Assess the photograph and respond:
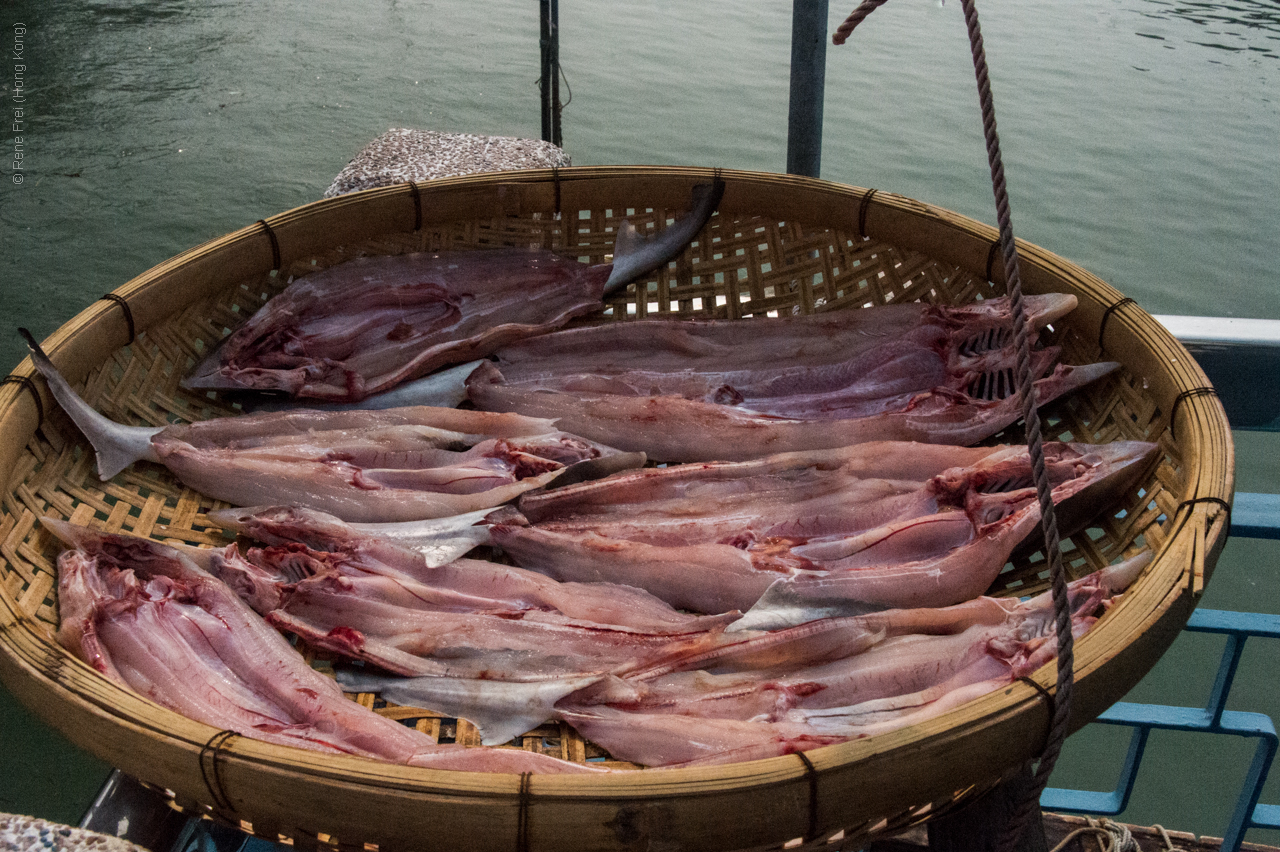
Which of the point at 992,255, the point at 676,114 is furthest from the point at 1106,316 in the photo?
the point at 676,114

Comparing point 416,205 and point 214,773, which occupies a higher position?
point 416,205

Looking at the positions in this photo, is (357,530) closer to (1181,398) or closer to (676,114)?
(1181,398)

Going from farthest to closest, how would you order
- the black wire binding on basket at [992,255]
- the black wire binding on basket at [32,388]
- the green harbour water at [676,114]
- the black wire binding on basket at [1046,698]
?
the green harbour water at [676,114] < the black wire binding on basket at [992,255] < the black wire binding on basket at [32,388] < the black wire binding on basket at [1046,698]

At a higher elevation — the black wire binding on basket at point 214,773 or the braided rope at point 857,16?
the braided rope at point 857,16

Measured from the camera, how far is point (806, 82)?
412 cm

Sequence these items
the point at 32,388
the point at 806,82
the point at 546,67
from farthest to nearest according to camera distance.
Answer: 1. the point at 546,67
2. the point at 806,82
3. the point at 32,388

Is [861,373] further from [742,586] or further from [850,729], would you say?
[850,729]

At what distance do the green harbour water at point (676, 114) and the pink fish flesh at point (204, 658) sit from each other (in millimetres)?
4460

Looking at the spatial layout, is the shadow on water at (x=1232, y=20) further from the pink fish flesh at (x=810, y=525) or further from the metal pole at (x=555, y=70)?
the pink fish flesh at (x=810, y=525)

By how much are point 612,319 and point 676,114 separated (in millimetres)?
8157

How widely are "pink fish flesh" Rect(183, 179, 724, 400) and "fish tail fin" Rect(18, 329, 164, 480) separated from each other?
46 centimetres

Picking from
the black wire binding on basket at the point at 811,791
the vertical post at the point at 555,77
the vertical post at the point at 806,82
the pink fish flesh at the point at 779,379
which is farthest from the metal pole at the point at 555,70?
the black wire binding on basket at the point at 811,791

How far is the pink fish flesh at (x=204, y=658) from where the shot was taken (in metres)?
1.94

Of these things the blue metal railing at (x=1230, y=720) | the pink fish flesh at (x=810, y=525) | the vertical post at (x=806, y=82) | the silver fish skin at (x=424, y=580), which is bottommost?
the blue metal railing at (x=1230, y=720)
